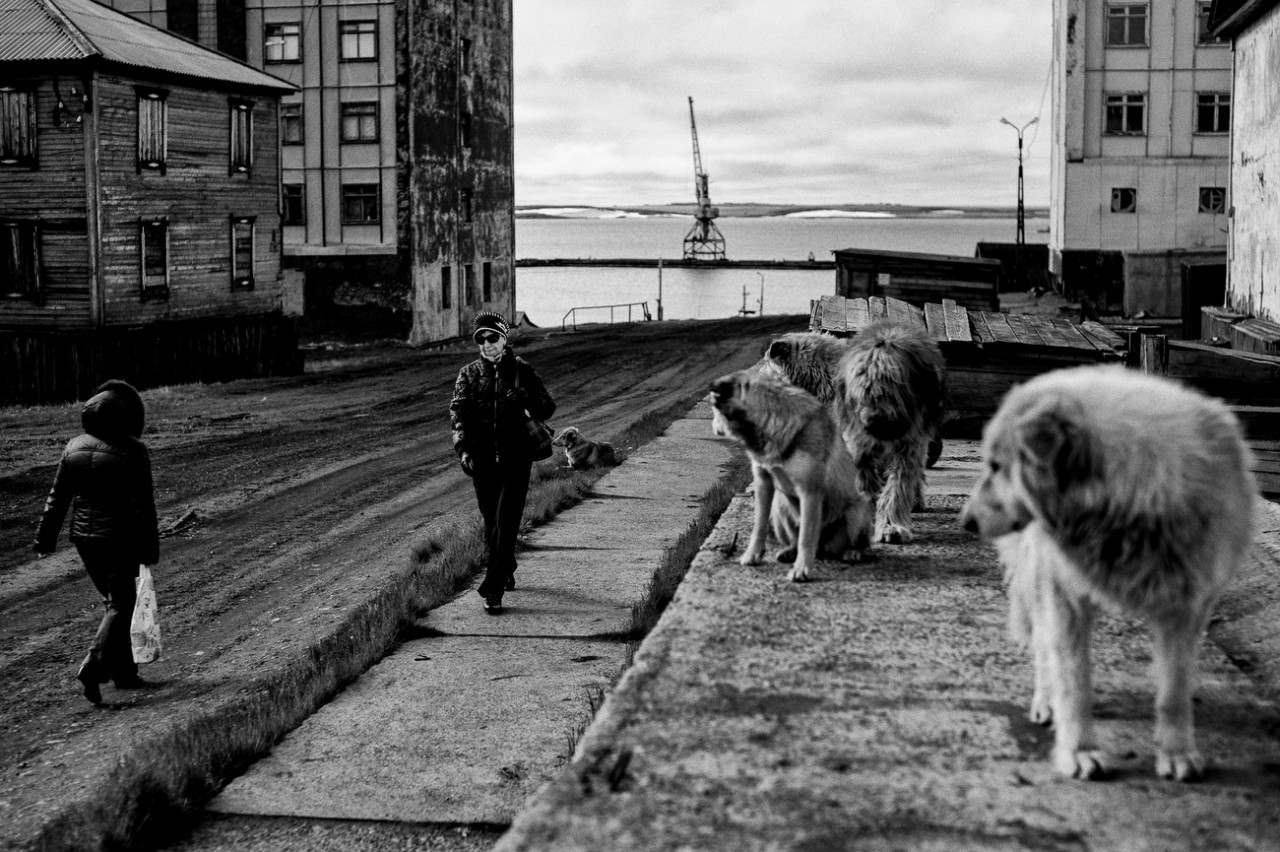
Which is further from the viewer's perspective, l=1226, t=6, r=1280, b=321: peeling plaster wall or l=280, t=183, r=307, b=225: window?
l=280, t=183, r=307, b=225: window

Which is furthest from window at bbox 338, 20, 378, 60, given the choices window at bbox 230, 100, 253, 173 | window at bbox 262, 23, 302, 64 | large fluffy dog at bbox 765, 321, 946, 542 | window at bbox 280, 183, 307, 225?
large fluffy dog at bbox 765, 321, 946, 542

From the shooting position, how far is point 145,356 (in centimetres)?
3397

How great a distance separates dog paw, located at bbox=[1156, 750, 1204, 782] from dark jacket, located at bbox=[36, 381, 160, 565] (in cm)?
721

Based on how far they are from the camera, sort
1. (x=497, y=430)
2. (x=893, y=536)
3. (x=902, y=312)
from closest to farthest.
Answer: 1. (x=893, y=536)
2. (x=497, y=430)
3. (x=902, y=312)

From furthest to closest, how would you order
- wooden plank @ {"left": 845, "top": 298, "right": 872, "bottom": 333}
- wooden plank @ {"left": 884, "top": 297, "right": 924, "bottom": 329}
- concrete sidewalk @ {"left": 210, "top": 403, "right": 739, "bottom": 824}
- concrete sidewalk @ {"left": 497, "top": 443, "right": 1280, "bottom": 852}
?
wooden plank @ {"left": 884, "top": 297, "right": 924, "bottom": 329} → wooden plank @ {"left": 845, "top": 298, "right": 872, "bottom": 333} → concrete sidewalk @ {"left": 210, "top": 403, "right": 739, "bottom": 824} → concrete sidewalk @ {"left": 497, "top": 443, "right": 1280, "bottom": 852}

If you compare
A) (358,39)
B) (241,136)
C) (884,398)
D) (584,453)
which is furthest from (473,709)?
(358,39)

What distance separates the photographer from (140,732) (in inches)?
338

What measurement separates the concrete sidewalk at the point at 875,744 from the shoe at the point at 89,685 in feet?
15.9

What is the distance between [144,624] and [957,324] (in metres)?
10.3

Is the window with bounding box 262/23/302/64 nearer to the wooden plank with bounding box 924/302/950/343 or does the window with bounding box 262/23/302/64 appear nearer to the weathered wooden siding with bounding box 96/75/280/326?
the weathered wooden siding with bounding box 96/75/280/326

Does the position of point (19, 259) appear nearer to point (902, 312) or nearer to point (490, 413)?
point (902, 312)

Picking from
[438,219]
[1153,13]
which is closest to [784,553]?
[438,219]

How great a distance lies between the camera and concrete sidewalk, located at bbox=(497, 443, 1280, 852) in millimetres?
3887

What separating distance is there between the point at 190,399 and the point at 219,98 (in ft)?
35.3
